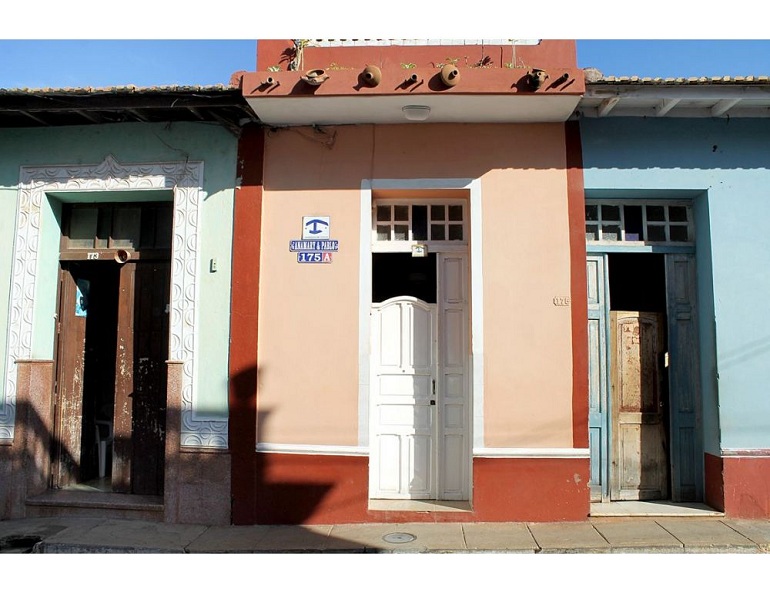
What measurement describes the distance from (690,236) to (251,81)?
204 inches

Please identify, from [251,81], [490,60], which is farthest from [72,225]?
[490,60]

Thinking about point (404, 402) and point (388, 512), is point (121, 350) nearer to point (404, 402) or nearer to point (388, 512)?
point (404, 402)

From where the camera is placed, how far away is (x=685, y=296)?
6.62 m

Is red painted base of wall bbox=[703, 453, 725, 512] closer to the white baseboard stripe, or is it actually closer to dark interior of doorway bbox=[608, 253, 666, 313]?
the white baseboard stripe

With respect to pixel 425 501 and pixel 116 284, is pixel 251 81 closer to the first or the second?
pixel 116 284

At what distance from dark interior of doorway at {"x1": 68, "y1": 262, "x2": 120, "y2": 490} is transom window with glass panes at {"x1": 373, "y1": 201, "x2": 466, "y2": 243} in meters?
3.65

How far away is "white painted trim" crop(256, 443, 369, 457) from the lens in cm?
612

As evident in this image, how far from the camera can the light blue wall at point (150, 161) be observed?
20.8 ft

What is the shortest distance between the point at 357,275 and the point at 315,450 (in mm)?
1936

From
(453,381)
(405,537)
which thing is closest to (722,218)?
(453,381)

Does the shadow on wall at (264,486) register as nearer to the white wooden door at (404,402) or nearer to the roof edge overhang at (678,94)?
the white wooden door at (404,402)

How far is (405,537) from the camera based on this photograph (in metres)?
5.64

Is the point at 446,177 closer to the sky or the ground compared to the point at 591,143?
closer to the ground

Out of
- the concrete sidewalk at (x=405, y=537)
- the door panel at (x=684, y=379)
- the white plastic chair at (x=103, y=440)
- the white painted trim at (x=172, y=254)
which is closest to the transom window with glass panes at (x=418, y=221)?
the white painted trim at (x=172, y=254)
